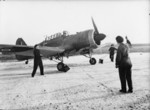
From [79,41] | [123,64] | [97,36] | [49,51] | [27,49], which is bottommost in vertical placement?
[123,64]

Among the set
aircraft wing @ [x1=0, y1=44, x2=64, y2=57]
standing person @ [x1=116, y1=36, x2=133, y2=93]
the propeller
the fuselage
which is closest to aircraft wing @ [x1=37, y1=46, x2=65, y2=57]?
aircraft wing @ [x1=0, y1=44, x2=64, y2=57]

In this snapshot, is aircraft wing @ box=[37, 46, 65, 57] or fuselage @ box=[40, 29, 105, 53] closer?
aircraft wing @ box=[37, 46, 65, 57]

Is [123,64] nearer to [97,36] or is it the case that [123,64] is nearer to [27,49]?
[97,36]

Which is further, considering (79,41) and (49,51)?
(79,41)

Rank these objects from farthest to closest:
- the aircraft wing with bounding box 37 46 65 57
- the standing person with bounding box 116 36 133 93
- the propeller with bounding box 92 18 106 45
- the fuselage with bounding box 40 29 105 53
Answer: the propeller with bounding box 92 18 106 45
the fuselage with bounding box 40 29 105 53
the aircraft wing with bounding box 37 46 65 57
the standing person with bounding box 116 36 133 93

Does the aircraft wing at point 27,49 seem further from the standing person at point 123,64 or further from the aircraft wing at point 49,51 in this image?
the standing person at point 123,64

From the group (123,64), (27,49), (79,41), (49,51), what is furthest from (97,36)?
(123,64)

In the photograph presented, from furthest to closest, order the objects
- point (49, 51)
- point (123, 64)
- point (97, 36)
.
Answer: point (97, 36) < point (49, 51) < point (123, 64)

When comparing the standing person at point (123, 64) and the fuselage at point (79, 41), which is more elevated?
the fuselage at point (79, 41)

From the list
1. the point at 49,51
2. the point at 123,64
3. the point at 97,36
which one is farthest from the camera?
the point at 97,36

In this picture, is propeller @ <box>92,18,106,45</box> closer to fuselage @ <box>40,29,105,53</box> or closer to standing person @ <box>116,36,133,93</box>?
fuselage @ <box>40,29,105,53</box>

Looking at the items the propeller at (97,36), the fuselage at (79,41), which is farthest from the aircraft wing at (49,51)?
the propeller at (97,36)

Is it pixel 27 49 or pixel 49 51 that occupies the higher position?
pixel 27 49

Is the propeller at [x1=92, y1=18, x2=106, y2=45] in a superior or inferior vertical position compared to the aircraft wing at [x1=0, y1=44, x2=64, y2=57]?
superior
